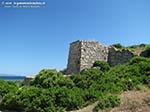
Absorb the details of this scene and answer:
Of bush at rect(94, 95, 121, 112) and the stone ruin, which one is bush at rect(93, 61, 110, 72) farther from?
bush at rect(94, 95, 121, 112)

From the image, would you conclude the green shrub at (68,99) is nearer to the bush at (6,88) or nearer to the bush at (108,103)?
the bush at (108,103)

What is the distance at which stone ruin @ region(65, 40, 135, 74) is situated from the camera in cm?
2488

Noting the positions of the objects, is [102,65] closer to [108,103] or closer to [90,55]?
[90,55]

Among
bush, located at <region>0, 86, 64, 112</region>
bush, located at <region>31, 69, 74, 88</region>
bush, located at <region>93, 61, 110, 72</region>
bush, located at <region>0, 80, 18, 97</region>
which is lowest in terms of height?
bush, located at <region>0, 86, 64, 112</region>

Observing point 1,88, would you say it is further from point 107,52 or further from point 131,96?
point 107,52

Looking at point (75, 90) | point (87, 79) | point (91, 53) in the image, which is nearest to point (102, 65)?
point (91, 53)

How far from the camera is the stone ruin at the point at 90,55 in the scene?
24875 mm

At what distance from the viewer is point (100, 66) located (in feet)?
78.0

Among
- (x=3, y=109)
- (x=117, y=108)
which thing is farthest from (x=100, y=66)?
(x=117, y=108)

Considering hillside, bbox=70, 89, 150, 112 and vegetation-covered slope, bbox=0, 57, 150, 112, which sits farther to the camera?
vegetation-covered slope, bbox=0, 57, 150, 112

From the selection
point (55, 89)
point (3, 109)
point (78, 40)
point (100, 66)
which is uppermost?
point (78, 40)

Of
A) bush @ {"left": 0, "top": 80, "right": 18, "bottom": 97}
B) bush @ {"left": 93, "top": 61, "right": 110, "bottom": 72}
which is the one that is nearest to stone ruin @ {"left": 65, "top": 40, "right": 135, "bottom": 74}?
bush @ {"left": 93, "top": 61, "right": 110, "bottom": 72}

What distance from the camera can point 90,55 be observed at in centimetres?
2523

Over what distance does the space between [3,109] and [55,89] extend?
9.55ft
